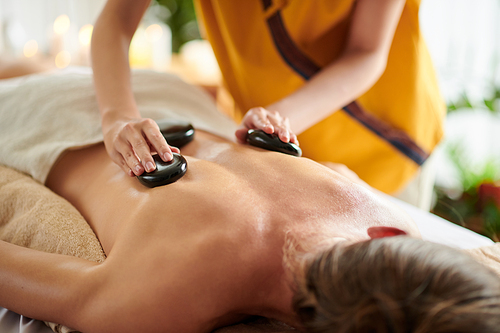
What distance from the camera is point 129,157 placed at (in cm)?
74

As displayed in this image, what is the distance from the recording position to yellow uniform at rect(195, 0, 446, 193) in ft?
4.21

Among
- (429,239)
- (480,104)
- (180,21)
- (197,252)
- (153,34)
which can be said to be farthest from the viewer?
(180,21)

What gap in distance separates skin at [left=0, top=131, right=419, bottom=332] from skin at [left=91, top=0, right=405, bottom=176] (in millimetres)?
98

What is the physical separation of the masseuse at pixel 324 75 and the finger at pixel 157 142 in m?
0.07

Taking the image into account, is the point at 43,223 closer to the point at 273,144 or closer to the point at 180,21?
the point at 273,144

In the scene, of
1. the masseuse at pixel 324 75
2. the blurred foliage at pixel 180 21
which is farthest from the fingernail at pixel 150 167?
the blurred foliage at pixel 180 21

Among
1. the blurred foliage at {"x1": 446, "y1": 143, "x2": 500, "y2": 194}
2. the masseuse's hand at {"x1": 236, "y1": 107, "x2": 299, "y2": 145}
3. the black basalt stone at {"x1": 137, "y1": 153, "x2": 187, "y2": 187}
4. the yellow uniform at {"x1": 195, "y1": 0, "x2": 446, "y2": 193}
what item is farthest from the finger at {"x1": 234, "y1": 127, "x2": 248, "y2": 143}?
the blurred foliage at {"x1": 446, "y1": 143, "x2": 500, "y2": 194}

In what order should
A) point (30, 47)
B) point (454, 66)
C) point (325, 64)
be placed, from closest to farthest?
1. point (325, 64)
2. point (454, 66)
3. point (30, 47)

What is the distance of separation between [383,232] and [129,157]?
467 mm

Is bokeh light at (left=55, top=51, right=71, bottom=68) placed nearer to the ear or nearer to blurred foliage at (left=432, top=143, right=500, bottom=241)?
blurred foliage at (left=432, top=143, right=500, bottom=241)

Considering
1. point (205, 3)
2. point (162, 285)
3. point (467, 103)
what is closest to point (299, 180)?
point (162, 285)

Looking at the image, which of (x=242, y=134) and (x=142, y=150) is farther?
(x=242, y=134)

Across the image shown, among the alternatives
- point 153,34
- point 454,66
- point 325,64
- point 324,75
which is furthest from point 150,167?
point 153,34

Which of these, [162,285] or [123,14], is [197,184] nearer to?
[162,285]
